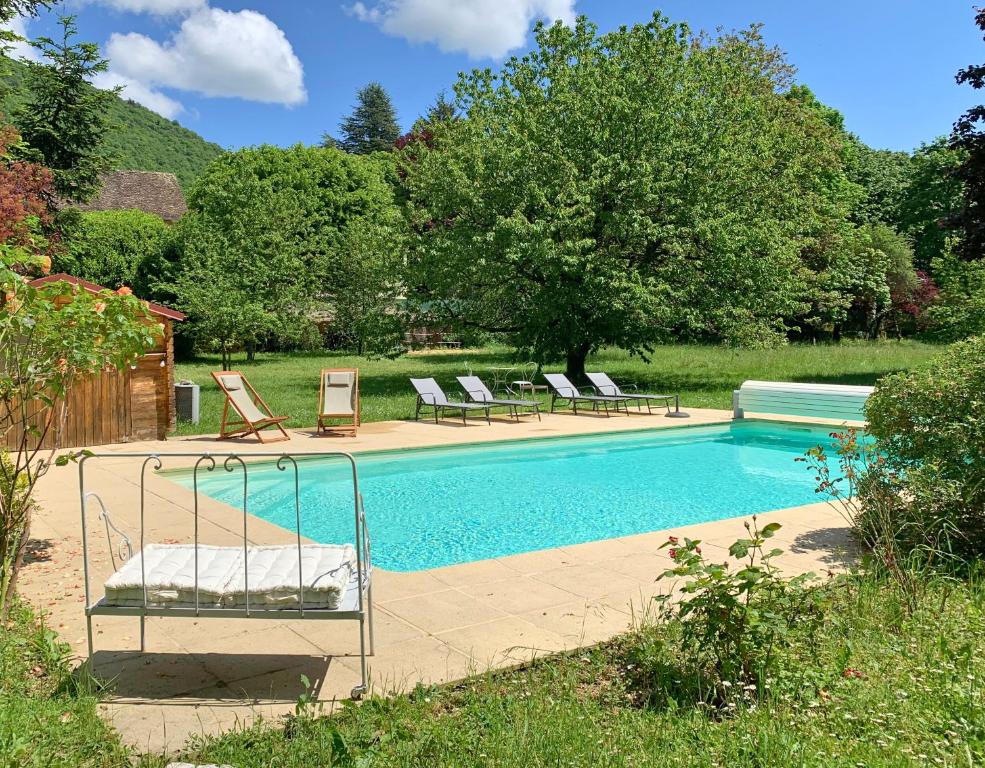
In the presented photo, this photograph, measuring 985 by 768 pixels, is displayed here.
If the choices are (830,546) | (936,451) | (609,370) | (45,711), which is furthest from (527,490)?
(609,370)

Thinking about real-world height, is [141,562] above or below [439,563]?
Answer: above

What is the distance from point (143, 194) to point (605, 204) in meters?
36.8

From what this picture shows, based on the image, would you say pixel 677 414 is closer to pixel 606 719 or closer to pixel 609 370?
pixel 609 370

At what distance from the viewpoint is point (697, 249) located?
19969mm

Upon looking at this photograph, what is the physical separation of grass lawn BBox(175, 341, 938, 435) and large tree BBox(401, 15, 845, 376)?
206 centimetres

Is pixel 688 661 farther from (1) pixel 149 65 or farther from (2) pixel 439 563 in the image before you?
(1) pixel 149 65

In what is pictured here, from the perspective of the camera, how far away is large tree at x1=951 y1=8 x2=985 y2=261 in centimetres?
1770

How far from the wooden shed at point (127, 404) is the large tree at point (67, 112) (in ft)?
51.0

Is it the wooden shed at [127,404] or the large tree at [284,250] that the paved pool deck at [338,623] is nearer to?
the wooden shed at [127,404]

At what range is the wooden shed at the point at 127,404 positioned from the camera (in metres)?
10.9

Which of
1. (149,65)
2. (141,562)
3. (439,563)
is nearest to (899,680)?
(141,562)

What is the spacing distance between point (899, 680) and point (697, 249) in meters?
17.3

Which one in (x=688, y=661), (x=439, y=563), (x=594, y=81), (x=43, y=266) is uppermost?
(x=594, y=81)

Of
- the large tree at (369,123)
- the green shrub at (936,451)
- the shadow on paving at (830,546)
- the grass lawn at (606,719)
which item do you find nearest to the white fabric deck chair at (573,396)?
the shadow on paving at (830,546)
